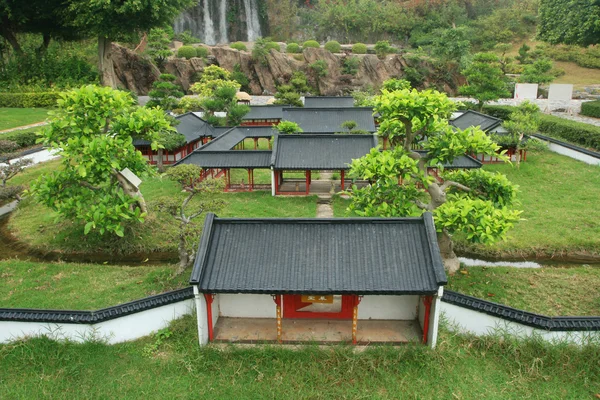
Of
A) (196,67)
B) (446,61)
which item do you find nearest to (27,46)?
(196,67)

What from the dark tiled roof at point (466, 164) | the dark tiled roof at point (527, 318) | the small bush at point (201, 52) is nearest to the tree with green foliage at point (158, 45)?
the small bush at point (201, 52)

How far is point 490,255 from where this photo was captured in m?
16.9

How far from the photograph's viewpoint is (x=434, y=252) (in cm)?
1066

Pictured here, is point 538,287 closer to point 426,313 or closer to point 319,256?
point 426,313

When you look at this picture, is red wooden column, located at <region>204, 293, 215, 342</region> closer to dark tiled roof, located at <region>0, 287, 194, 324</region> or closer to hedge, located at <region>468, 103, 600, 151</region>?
dark tiled roof, located at <region>0, 287, 194, 324</region>

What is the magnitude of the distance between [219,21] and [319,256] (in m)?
58.5

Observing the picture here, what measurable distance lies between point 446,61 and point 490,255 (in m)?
39.0

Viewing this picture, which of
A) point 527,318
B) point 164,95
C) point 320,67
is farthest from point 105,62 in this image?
point 527,318

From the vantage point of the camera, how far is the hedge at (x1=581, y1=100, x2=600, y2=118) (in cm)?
3547

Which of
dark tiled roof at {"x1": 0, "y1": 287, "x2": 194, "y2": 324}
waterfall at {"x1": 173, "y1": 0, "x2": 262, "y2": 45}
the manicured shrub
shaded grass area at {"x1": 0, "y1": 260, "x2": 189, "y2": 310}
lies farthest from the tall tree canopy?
waterfall at {"x1": 173, "y1": 0, "x2": 262, "y2": 45}

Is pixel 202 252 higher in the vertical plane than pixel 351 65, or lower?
lower

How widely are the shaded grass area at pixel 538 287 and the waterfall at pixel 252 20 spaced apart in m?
55.2

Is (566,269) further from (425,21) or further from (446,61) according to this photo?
(425,21)

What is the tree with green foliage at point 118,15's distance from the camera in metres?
32.9
